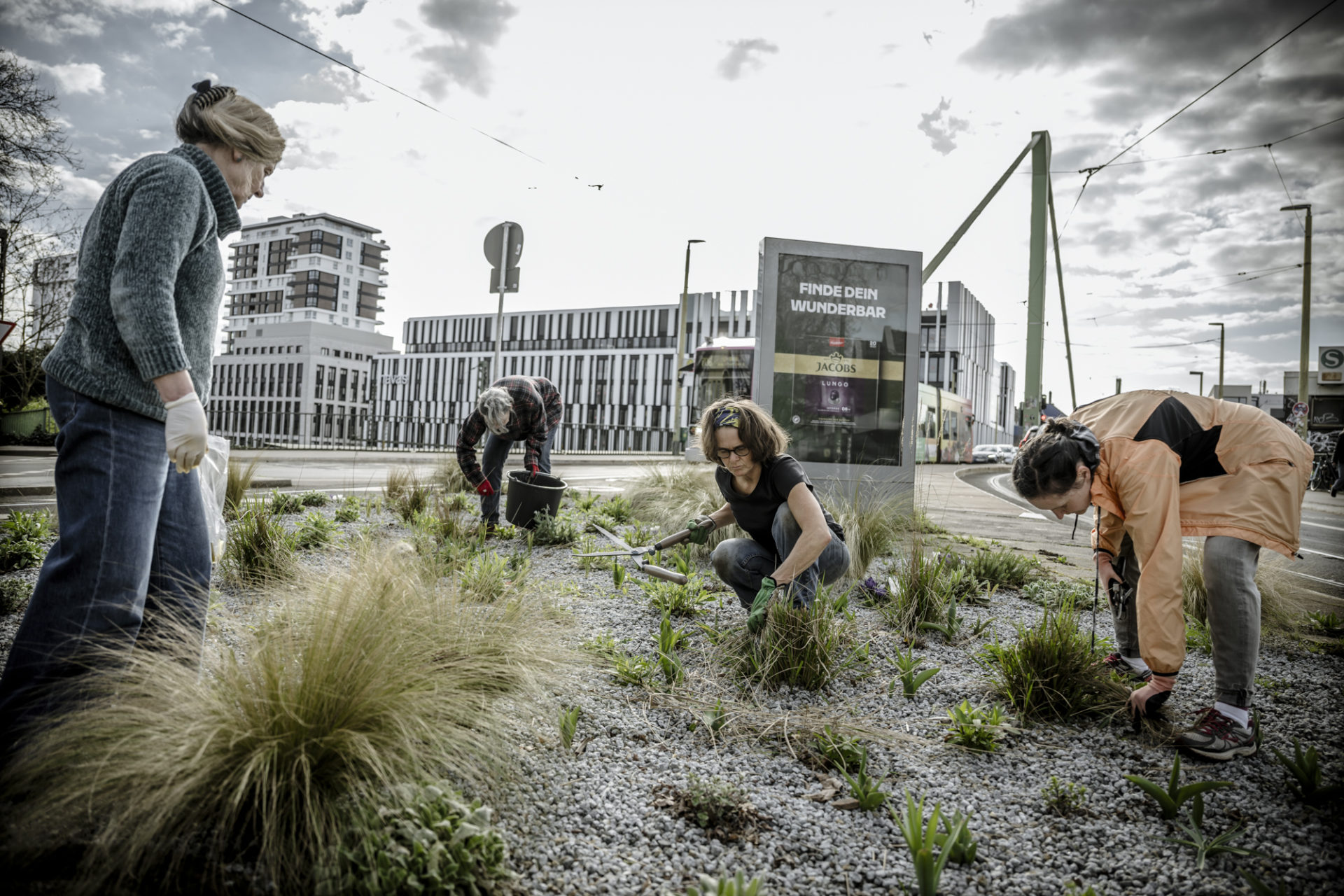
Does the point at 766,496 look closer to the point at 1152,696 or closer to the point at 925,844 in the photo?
the point at 1152,696

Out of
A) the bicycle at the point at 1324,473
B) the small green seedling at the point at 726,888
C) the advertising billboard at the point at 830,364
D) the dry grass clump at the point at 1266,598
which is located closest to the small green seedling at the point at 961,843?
the small green seedling at the point at 726,888

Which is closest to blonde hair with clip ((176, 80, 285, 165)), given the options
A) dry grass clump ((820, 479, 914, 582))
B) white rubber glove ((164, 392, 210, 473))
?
white rubber glove ((164, 392, 210, 473))

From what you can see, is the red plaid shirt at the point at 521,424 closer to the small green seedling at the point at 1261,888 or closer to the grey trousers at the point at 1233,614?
the grey trousers at the point at 1233,614

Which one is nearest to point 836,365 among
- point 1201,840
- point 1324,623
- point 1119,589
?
point 1324,623

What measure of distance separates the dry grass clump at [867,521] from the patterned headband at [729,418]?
1135 millimetres

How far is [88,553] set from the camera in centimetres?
161

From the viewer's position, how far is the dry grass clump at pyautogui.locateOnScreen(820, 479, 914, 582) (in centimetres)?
455

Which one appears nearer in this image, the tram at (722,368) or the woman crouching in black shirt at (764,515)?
the woman crouching in black shirt at (764,515)

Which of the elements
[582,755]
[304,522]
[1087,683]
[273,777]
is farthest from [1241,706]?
[304,522]

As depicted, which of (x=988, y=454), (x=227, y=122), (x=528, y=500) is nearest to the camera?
(x=227, y=122)

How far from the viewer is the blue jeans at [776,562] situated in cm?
310

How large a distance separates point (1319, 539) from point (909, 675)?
27.3ft

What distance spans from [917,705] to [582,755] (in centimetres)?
121

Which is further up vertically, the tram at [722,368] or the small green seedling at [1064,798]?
the tram at [722,368]
